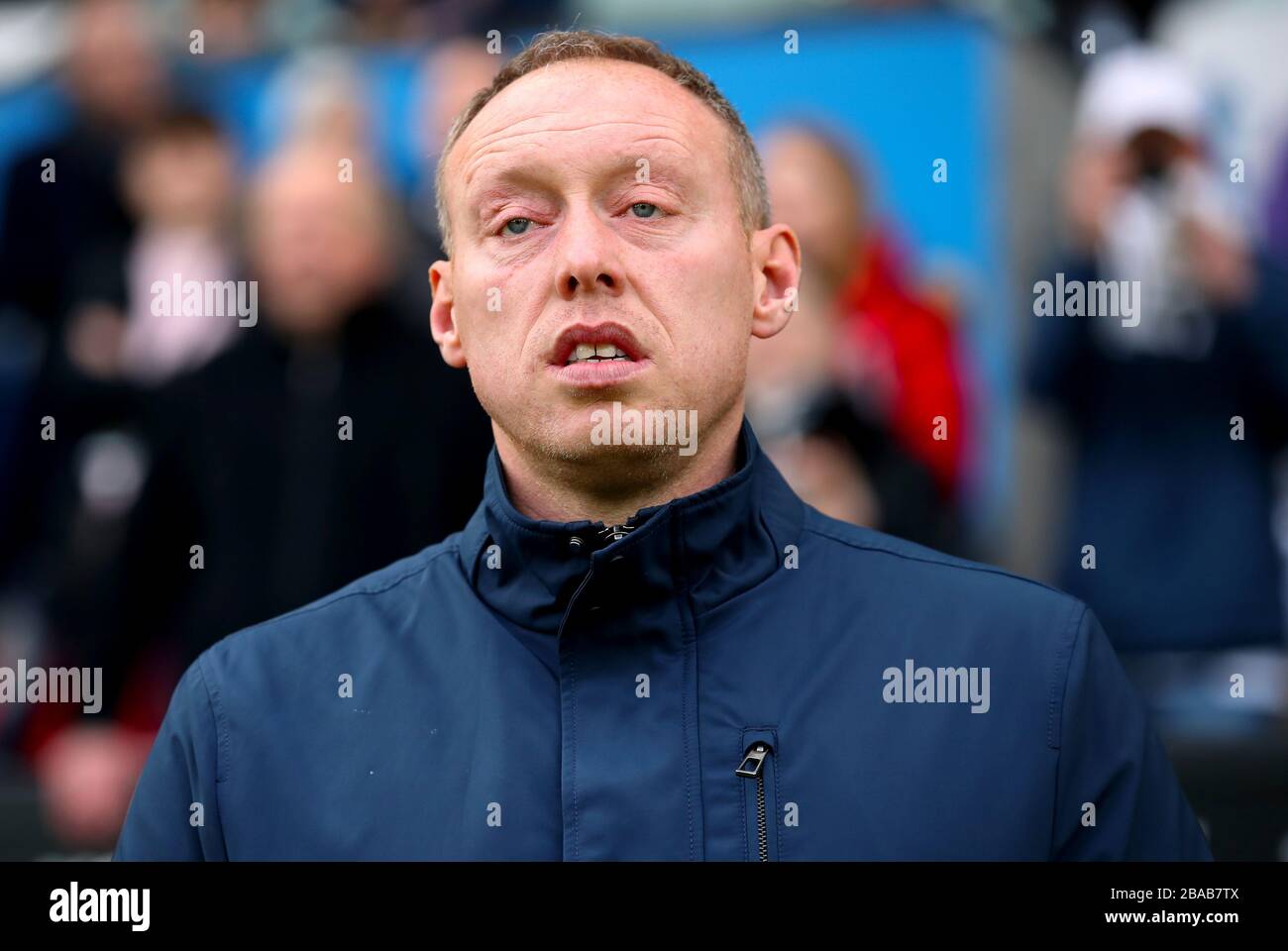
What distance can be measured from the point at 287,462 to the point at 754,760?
8.00 ft

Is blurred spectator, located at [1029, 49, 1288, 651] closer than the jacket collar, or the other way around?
the jacket collar

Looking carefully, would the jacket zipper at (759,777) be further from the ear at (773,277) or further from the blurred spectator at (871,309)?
the blurred spectator at (871,309)

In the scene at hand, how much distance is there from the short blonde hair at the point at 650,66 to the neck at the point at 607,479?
1.12 feet

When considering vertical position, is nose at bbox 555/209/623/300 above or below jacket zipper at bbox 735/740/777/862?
above

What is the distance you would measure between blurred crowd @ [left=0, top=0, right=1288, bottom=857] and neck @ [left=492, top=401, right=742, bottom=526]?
1.71 meters

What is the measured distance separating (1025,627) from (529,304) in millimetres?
787

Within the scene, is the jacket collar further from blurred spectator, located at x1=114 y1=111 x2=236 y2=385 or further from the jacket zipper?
blurred spectator, located at x1=114 y1=111 x2=236 y2=385

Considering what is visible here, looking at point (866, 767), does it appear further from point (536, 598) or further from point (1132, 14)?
point (1132, 14)

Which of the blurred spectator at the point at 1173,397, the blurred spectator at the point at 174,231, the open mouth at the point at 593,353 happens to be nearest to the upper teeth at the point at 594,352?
the open mouth at the point at 593,353

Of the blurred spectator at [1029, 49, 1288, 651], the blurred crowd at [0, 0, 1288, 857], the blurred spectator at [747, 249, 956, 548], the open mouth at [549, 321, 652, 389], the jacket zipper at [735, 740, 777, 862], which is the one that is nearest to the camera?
the jacket zipper at [735, 740, 777, 862]

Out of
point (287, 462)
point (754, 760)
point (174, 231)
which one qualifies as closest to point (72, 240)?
point (174, 231)

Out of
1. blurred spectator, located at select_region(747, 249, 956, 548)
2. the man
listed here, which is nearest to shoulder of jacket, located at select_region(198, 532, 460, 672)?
the man

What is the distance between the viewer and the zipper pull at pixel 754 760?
7.30 feet

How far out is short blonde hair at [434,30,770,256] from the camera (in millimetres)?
2537
